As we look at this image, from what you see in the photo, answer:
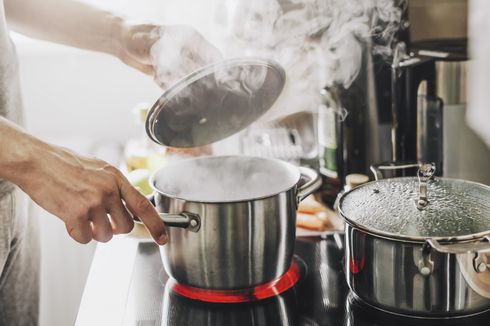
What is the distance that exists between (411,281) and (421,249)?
55 mm

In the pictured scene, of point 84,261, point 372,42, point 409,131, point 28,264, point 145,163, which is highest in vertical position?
point 372,42

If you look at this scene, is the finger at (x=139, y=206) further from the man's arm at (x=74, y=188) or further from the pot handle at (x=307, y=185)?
the pot handle at (x=307, y=185)

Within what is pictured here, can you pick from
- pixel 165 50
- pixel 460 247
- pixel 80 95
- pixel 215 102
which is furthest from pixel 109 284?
pixel 80 95

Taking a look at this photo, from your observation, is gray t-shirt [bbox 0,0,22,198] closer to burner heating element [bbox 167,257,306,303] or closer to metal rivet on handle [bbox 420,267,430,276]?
burner heating element [bbox 167,257,306,303]

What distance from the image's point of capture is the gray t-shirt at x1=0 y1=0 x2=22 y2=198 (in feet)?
4.07

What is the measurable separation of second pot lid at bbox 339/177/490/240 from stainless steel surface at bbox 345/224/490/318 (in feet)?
0.08

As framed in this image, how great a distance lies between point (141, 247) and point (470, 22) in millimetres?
802

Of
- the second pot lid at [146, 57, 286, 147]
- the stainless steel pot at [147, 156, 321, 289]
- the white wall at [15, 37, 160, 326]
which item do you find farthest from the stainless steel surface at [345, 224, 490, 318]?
the white wall at [15, 37, 160, 326]

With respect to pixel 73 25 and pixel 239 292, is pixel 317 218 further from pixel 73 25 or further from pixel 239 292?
pixel 73 25

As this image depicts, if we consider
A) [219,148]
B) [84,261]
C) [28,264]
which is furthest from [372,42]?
[84,261]

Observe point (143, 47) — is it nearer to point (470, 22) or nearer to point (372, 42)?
point (372, 42)

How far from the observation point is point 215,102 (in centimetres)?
113

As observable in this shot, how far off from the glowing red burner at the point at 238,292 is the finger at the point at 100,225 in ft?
0.66

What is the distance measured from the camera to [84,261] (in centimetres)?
209
